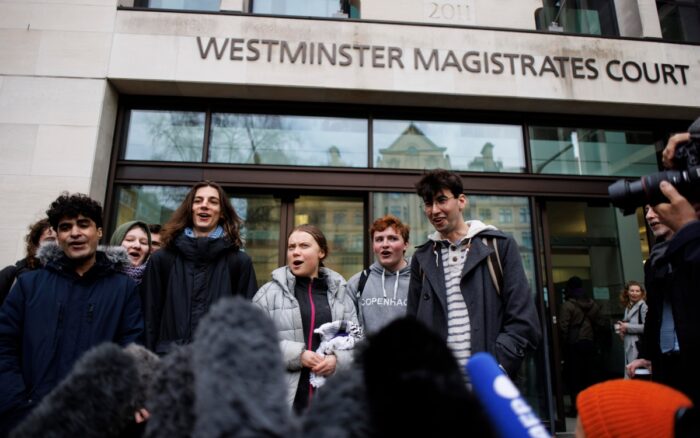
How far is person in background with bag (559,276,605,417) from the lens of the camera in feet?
20.5

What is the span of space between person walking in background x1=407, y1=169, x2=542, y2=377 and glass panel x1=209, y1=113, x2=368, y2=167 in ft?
11.3

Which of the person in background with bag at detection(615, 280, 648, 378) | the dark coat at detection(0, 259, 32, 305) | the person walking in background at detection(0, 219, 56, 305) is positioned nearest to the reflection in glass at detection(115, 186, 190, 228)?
the person walking in background at detection(0, 219, 56, 305)

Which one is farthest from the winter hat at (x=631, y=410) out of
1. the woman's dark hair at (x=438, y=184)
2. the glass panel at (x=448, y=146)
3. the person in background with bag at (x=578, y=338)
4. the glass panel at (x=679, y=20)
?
the glass panel at (x=679, y=20)

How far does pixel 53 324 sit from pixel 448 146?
533cm

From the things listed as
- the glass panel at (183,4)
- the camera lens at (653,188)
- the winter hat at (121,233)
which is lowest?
the camera lens at (653,188)

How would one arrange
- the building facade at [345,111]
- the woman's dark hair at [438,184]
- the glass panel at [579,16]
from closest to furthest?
the woman's dark hair at [438,184], the building facade at [345,111], the glass panel at [579,16]

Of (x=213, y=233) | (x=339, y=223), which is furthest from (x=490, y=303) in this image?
(x=339, y=223)

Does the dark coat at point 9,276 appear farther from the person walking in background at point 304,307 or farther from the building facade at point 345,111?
the building facade at point 345,111

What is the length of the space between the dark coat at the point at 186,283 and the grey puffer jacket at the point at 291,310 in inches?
6.4

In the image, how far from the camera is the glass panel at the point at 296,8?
21.3 feet

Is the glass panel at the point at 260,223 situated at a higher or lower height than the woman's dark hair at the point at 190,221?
higher

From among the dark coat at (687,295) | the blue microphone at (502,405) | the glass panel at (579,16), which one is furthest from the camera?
the glass panel at (579,16)

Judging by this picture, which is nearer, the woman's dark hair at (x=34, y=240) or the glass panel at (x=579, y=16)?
the woman's dark hair at (x=34, y=240)

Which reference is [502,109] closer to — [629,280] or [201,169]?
[629,280]
